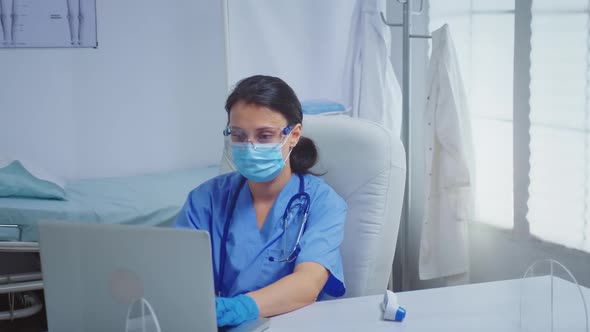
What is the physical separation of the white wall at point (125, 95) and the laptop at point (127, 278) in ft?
7.85

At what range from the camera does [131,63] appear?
3697mm

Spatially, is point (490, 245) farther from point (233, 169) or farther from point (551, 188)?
point (233, 169)

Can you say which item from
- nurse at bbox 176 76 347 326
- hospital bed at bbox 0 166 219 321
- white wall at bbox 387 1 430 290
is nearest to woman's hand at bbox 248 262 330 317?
nurse at bbox 176 76 347 326

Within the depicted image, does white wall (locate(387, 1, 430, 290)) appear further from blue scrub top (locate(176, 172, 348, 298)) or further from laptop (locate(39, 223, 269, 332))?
laptop (locate(39, 223, 269, 332))

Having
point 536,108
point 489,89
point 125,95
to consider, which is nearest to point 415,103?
point 489,89

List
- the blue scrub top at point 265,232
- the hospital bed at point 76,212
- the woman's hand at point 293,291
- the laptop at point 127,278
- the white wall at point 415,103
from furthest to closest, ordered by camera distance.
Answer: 1. the white wall at point 415,103
2. the hospital bed at point 76,212
3. the blue scrub top at point 265,232
4. the woman's hand at point 293,291
5. the laptop at point 127,278

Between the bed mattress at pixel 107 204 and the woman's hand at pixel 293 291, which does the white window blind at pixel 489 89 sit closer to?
the bed mattress at pixel 107 204

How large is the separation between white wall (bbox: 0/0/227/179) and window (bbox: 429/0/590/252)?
1307mm

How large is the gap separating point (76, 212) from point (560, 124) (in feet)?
5.86

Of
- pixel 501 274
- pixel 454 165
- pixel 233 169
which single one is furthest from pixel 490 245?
pixel 233 169

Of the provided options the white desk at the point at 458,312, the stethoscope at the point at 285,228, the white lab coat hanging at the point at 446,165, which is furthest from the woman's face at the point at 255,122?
the white lab coat hanging at the point at 446,165

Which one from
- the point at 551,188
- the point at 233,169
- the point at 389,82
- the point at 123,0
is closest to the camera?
the point at 233,169

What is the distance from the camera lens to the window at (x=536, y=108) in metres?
2.51

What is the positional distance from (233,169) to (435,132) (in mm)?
1172
